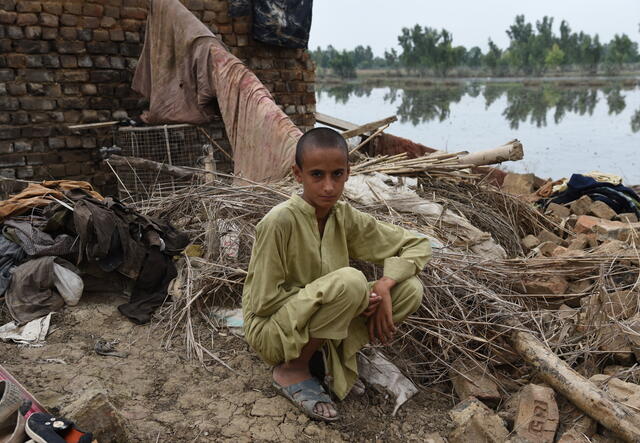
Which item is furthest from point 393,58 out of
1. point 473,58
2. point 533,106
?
point 533,106

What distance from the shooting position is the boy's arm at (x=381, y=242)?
2.30 m

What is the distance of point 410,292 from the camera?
7.25ft

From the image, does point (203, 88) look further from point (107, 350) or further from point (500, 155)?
point (107, 350)

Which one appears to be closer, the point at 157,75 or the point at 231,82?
the point at 231,82

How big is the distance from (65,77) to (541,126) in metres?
17.4

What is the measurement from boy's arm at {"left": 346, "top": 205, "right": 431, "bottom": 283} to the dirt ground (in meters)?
0.64

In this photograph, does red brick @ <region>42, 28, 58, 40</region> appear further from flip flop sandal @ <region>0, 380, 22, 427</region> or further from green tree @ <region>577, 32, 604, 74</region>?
green tree @ <region>577, 32, 604, 74</region>

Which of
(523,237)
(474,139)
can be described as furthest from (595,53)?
(523,237)

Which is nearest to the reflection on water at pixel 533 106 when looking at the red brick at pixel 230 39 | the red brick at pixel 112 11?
the red brick at pixel 230 39

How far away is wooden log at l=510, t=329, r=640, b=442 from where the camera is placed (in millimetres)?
2064

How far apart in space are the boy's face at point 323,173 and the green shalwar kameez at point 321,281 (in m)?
0.08

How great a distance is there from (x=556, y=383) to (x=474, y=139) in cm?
1409

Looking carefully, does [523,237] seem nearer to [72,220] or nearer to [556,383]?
[556,383]

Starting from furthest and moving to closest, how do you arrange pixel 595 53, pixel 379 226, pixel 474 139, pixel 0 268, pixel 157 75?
pixel 595 53
pixel 474 139
pixel 157 75
pixel 0 268
pixel 379 226
